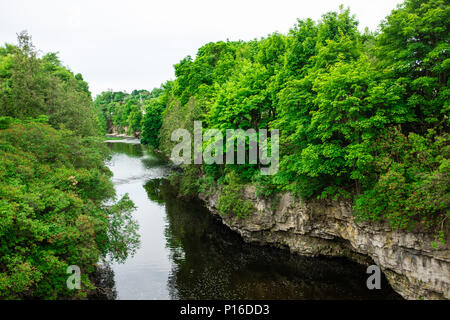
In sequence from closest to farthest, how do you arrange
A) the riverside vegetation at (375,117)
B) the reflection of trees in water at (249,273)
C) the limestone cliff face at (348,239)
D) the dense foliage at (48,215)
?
1. the dense foliage at (48,215)
2. the riverside vegetation at (375,117)
3. the limestone cliff face at (348,239)
4. the reflection of trees in water at (249,273)

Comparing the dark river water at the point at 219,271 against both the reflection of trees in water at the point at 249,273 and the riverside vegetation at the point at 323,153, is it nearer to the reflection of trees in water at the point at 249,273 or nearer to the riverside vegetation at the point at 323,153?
the reflection of trees in water at the point at 249,273

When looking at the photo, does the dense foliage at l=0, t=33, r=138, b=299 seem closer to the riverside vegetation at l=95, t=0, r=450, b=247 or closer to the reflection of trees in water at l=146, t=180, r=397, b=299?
the reflection of trees in water at l=146, t=180, r=397, b=299

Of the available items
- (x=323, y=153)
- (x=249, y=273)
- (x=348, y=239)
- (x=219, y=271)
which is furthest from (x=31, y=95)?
(x=348, y=239)

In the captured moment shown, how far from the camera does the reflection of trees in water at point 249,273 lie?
17203mm

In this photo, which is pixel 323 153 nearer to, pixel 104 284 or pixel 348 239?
pixel 348 239

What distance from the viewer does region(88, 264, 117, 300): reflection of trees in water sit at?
16.7m

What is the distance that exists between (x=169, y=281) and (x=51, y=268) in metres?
8.81

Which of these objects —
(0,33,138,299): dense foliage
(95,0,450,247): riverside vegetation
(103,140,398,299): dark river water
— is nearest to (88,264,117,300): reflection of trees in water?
(103,140,398,299): dark river water

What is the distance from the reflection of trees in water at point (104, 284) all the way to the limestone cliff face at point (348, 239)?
1042 centimetres

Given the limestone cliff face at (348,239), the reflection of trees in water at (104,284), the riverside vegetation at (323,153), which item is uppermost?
the riverside vegetation at (323,153)

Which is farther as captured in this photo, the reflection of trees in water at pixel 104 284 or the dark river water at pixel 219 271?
the dark river water at pixel 219 271

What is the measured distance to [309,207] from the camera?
789 inches

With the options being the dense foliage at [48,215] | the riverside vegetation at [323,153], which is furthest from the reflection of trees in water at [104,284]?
the riverside vegetation at [323,153]

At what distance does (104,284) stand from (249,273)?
9490 mm
